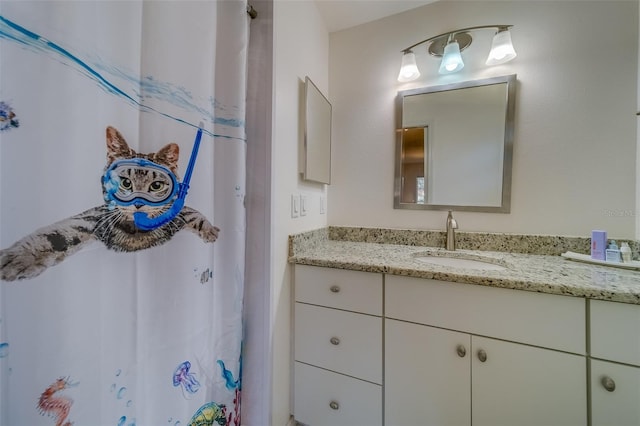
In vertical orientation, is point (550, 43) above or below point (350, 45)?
below

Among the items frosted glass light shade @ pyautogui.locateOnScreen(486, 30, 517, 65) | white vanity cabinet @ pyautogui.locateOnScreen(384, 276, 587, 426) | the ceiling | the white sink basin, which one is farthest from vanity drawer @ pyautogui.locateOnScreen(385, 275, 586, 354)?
the ceiling

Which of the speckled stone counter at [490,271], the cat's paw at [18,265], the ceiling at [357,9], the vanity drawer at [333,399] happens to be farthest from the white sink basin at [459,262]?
the ceiling at [357,9]

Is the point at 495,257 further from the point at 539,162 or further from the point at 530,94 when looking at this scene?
the point at 530,94

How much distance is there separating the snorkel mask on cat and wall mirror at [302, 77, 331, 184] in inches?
23.6

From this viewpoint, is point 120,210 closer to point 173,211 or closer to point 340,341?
point 173,211

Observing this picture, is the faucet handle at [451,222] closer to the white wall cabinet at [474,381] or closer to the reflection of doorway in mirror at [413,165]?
the reflection of doorway in mirror at [413,165]

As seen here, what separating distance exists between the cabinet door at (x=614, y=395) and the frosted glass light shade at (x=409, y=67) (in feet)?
4.80

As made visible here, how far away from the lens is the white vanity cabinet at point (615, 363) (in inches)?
26.4

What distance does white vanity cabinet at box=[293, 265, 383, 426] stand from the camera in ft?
3.16

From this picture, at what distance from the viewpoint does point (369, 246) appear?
1.37 metres

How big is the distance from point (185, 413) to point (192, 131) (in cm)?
84

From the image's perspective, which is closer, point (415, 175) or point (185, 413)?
point (185, 413)

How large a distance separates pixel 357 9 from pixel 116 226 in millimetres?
1683

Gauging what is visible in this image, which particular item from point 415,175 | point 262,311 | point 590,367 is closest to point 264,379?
point 262,311
